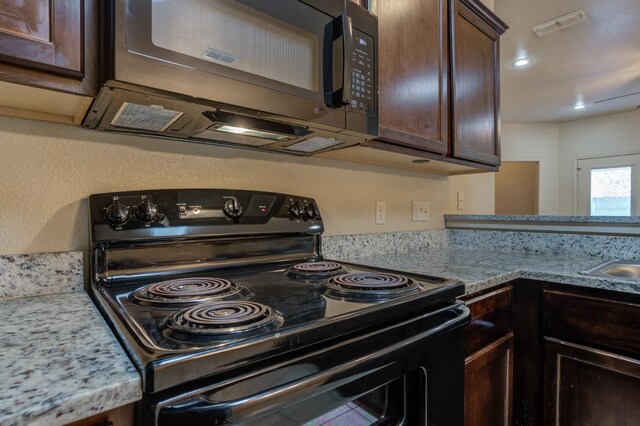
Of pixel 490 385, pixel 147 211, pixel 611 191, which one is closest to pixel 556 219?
pixel 490 385

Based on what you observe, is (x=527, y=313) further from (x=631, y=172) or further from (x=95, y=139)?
(x=631, y=172)

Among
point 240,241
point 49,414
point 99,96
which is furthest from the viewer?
point 240,241

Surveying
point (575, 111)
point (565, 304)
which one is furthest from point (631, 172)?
point (565, 304)

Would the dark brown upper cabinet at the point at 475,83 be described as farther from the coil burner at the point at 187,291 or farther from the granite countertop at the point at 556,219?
the coil burner at the point at 187,291

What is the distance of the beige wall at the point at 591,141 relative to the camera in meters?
5.03

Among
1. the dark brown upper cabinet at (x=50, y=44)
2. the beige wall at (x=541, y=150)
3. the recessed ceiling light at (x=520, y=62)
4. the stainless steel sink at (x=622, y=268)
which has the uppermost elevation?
the recessed ceiling light at (x=520, y=62)

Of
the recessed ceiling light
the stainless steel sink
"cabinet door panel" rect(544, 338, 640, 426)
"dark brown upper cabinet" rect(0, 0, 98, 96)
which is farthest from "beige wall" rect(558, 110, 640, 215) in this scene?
"dark brown upper cabinet" rect(0, 0, 98, 96)

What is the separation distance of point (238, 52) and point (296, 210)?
592 millimetres

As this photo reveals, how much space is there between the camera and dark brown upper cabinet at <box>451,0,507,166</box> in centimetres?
154

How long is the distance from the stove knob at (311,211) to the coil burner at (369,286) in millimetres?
369

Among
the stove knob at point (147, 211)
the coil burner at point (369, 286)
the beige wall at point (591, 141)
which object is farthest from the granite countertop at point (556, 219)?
the beige wall at point (591, 141)

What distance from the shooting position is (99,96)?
0.71 meters

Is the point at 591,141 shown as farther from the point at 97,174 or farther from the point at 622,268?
the point at 97,174

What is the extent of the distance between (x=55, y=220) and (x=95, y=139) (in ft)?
0.78
